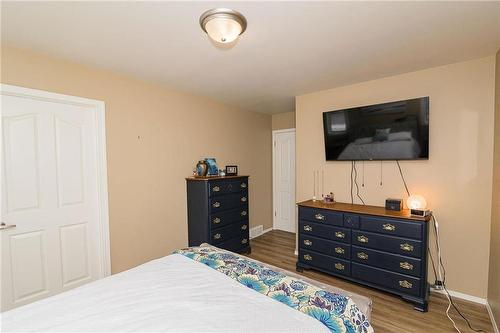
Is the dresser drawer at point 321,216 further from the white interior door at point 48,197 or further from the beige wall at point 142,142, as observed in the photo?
the white interior door at point 48,197

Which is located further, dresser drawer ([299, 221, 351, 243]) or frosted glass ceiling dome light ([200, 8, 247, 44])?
dresser drawer ([299, 221, 351, 243])

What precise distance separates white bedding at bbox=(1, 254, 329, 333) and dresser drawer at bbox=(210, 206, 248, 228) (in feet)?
5.32

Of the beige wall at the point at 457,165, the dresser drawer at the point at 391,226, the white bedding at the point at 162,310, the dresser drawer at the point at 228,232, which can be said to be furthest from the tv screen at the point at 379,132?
the white bedding at the point at 162,310

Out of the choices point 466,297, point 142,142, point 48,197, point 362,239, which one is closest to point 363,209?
point 362,239

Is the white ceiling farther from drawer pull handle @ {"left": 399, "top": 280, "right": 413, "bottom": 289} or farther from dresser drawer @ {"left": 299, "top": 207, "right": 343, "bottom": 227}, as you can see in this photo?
drawer pull handle @ {"left": 399, "top": 280, "right": 413, "bottom": 289}

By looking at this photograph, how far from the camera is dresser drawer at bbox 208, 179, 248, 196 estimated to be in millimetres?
3139

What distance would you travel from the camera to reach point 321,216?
2.85 metres

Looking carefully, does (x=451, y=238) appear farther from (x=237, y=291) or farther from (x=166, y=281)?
(x=166, y=281)

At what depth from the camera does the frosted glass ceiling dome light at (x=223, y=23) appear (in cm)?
149

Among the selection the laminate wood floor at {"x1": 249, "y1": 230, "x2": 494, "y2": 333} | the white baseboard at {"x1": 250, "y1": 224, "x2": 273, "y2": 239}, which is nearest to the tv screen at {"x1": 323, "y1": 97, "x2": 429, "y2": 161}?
the laminate wood floor at {"x1": 249, "y1": 230, "x2": 494, "y2": 333}

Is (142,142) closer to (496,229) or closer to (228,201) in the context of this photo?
(228,201)

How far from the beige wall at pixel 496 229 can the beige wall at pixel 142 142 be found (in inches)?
126

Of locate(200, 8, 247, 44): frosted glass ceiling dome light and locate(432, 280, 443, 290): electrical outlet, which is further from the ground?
locate(200, 8, 247, 44): frosted glass ceiling dome light

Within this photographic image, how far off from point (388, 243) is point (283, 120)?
2977 mm
